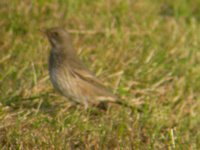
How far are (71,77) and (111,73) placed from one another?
1042mm

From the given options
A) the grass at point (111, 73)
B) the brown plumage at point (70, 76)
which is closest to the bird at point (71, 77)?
the brown plumage at point (70, 76)

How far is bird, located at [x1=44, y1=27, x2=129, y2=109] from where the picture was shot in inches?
344

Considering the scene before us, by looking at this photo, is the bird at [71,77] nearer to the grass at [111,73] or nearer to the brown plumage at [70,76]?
the brown plumage at [70,76]

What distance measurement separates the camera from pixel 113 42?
10.5 m

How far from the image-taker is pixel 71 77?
29.1 ft

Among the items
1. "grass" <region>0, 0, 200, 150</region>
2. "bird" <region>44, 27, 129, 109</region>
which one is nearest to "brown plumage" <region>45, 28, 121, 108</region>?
"bird" <region>44, 27, 129, 109</region>

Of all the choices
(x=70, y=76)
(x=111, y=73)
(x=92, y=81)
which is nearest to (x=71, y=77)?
(x=70, y=76)

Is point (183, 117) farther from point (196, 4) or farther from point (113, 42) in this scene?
point (196, 4)

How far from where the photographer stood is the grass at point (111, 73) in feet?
25.2

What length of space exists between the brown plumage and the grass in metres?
0.18

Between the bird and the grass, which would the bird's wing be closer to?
the bird

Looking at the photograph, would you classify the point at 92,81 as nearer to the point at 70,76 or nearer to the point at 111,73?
the point at 70,76

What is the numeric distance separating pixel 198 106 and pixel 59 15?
256cm

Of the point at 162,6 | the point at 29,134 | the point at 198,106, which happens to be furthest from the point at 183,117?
the point at 162,6
